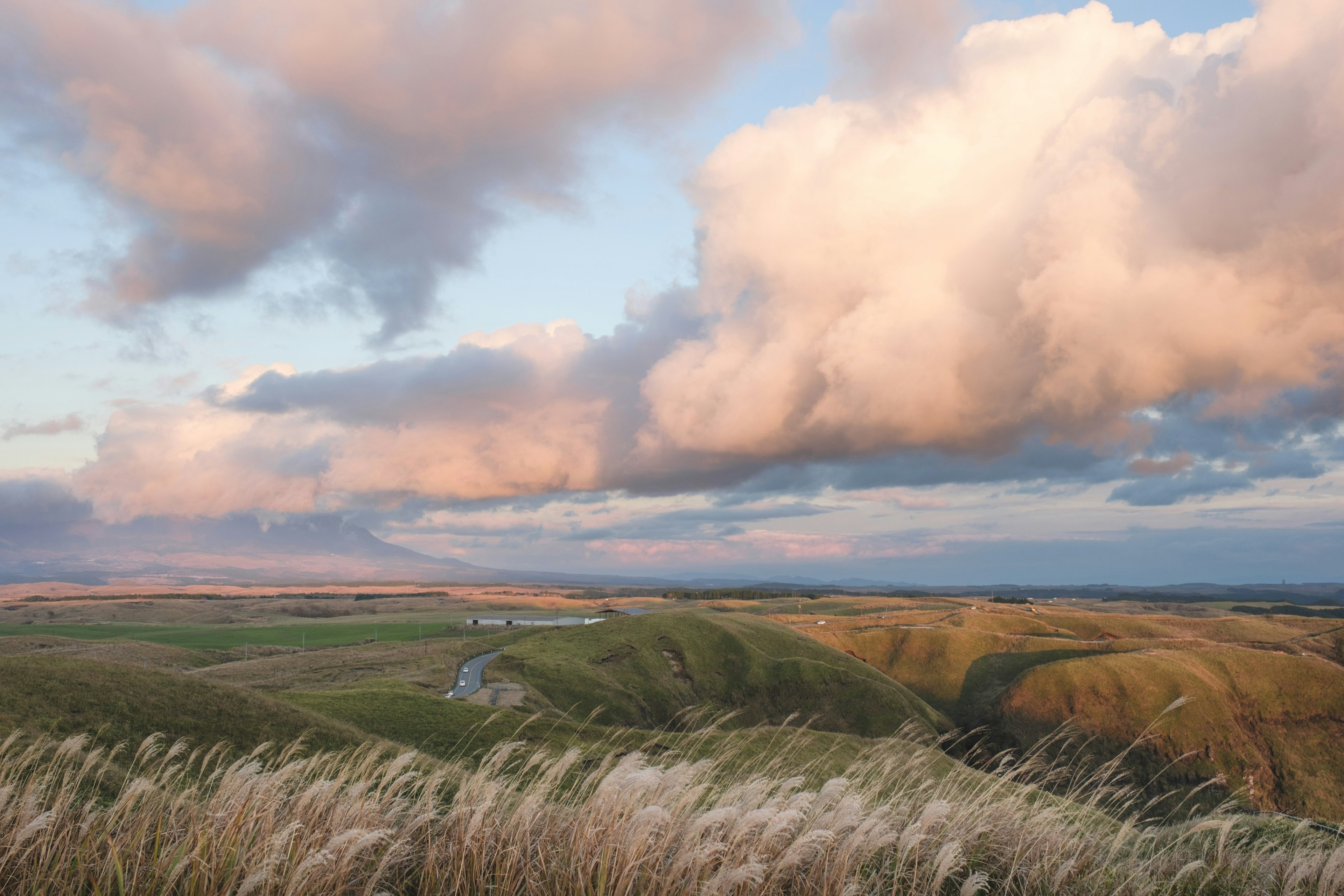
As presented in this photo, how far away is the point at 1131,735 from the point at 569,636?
240 feet

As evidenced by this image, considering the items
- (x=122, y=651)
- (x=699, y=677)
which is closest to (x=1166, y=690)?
(x=699, y=677)

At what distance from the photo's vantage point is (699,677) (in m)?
97.6

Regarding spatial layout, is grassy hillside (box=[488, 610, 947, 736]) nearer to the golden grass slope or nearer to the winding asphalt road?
the winding asphalt road

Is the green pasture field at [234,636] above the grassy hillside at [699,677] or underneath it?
underneath

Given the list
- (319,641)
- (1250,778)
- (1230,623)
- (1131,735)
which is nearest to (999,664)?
(1131,735)

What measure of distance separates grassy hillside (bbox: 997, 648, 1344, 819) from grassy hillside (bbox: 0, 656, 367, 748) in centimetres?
8770

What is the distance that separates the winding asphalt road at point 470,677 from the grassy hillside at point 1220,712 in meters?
67.1

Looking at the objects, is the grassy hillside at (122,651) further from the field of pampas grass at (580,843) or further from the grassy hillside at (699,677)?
the field of pampas grass at (580,843)

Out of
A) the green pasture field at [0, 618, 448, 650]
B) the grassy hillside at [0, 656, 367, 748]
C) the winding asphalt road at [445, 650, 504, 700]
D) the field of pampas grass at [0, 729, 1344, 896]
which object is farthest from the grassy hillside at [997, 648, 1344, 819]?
the green pasture field at [0, 618, 448, 650]

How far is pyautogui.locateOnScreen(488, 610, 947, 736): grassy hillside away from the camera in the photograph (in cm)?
8200

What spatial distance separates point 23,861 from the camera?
30.1ft

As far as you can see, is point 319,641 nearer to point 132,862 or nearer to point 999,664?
point 999,664

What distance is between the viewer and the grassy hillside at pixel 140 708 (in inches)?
1132

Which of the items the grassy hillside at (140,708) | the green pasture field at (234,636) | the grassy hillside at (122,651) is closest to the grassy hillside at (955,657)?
the grassy hillside at (140,708)
